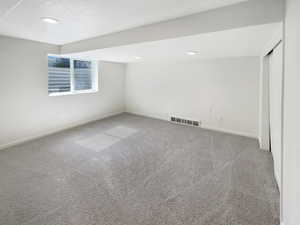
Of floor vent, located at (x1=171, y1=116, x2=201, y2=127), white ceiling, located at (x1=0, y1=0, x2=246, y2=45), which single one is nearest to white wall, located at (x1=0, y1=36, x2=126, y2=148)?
white ceiling, located at (x1=0, y1=0, x2=246, y2=45)

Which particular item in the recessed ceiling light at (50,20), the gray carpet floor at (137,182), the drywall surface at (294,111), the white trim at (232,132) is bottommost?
the gray carpet floor at (137,182)

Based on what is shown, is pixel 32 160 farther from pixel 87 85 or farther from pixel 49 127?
pixel 87 85

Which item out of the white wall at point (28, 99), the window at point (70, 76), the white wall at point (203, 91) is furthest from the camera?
the window at point (70, 76)

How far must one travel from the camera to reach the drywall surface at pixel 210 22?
1588mm

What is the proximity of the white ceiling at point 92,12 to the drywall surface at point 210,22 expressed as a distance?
0.08 m

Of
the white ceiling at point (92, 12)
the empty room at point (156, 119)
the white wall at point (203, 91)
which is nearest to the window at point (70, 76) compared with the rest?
→ the empty room at point (156, 119)

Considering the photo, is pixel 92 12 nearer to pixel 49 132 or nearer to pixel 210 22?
pixel 210 22

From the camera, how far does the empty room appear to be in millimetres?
1638

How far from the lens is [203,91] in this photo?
4.49 m

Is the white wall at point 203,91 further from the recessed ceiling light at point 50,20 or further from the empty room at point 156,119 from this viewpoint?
the recessed ceiling light at point 50,20

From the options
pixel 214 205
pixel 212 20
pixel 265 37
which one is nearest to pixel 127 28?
pixel 212 20

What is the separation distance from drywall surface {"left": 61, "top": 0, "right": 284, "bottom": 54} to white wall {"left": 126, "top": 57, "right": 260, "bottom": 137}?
7.92ft

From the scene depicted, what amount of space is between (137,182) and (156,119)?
3272mm

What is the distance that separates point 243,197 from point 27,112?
4.07m
